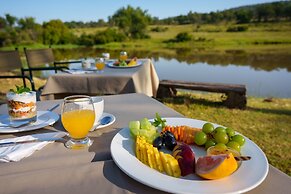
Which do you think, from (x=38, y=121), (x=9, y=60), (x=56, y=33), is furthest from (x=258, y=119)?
(x=56, y=33)

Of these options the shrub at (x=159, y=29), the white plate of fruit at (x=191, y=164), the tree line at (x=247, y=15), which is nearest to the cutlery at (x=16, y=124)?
the white plate of fruit at (x=191, y=164)

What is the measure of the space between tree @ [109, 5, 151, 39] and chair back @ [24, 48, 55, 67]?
101 feet

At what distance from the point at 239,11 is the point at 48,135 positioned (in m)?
37.2

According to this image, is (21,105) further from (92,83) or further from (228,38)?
(228,38)

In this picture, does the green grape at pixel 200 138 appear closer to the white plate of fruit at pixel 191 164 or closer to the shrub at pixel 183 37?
the white plate of fruit at pixel 191 164

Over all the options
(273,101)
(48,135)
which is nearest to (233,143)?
(48,135)

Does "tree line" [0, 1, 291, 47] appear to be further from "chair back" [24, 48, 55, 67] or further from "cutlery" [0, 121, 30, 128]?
"cutlery" [0, 121, 30, 128]

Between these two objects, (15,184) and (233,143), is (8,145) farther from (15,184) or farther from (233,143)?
(233,143)

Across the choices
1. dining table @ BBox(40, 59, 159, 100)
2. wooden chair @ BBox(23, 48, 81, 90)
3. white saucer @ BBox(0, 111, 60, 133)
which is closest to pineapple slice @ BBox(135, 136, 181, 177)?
white saucer @ BBox(0, 111, 60, 133)

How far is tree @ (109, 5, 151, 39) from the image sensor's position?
3397 cm

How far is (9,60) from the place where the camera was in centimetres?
325

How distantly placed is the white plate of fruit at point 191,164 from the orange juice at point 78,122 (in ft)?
0.42

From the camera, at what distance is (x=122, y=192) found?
0.56 m

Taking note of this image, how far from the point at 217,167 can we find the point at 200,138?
0.74 ft
